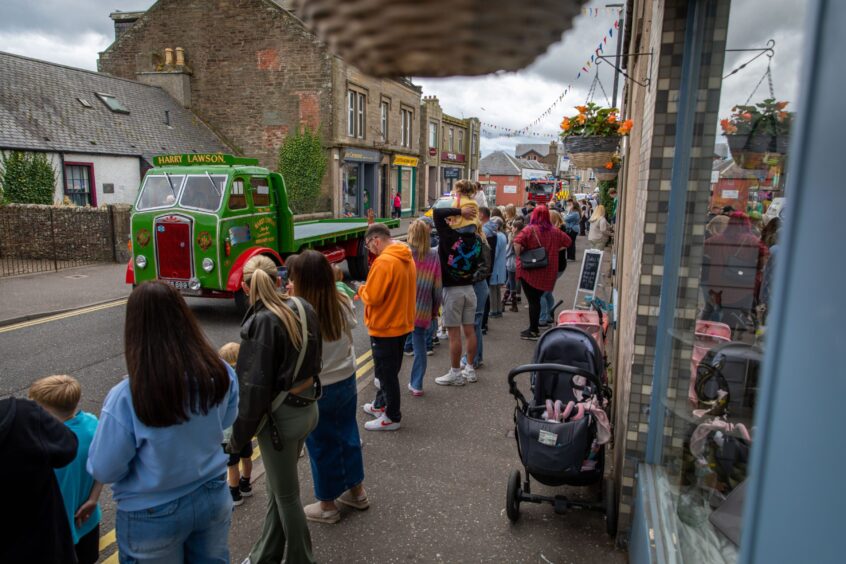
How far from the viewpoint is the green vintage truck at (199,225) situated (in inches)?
360

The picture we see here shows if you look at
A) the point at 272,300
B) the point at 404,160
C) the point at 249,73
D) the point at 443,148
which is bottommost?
the point at 272,300

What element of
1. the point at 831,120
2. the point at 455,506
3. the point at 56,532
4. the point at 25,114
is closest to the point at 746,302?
the point at 831,120

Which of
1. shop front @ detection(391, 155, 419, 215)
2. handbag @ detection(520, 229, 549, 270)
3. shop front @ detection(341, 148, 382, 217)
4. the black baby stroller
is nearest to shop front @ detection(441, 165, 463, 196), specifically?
shop front @ detection(391, 155, 419, 215)

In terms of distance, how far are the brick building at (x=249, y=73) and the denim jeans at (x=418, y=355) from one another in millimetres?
20351

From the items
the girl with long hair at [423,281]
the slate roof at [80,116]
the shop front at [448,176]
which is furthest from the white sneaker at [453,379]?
the shop front at [448,176]

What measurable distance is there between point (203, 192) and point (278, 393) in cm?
715

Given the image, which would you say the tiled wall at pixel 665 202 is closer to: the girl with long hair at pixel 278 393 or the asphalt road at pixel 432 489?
the asphalt road at pixel 432 489

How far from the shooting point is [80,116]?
18.8 meters

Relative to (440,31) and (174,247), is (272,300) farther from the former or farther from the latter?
(174,247)

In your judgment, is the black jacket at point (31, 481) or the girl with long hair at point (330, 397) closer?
the black jacket at point (31, 481)

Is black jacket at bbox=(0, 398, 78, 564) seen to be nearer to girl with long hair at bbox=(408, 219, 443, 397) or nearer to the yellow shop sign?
girl with long hair at bbox=(408, 219, 443, 397)

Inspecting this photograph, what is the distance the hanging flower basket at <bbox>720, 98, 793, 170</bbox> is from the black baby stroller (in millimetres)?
1744

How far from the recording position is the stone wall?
46.7 ft

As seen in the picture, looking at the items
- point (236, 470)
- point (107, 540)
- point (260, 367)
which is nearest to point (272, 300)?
point (260, 367)
